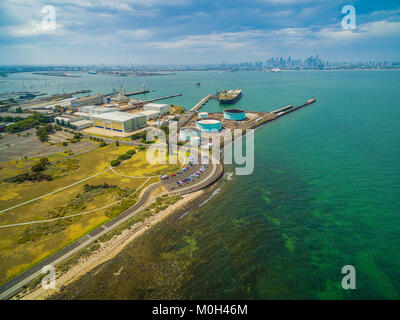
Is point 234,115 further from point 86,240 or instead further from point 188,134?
point 86,240

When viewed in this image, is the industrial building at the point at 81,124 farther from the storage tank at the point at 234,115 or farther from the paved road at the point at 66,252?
the paved road at the point at 66,252

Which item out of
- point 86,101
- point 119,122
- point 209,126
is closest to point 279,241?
point 209,126

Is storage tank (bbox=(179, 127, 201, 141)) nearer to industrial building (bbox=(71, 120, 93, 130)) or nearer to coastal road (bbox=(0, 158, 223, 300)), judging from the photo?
coastal road (bbox=(0, 158, 223, 300))

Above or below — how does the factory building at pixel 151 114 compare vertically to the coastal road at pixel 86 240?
above

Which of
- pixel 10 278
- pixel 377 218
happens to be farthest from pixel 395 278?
pixel 10 278

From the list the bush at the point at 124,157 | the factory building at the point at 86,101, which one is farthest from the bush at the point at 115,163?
the factory building at the point at 86,101
